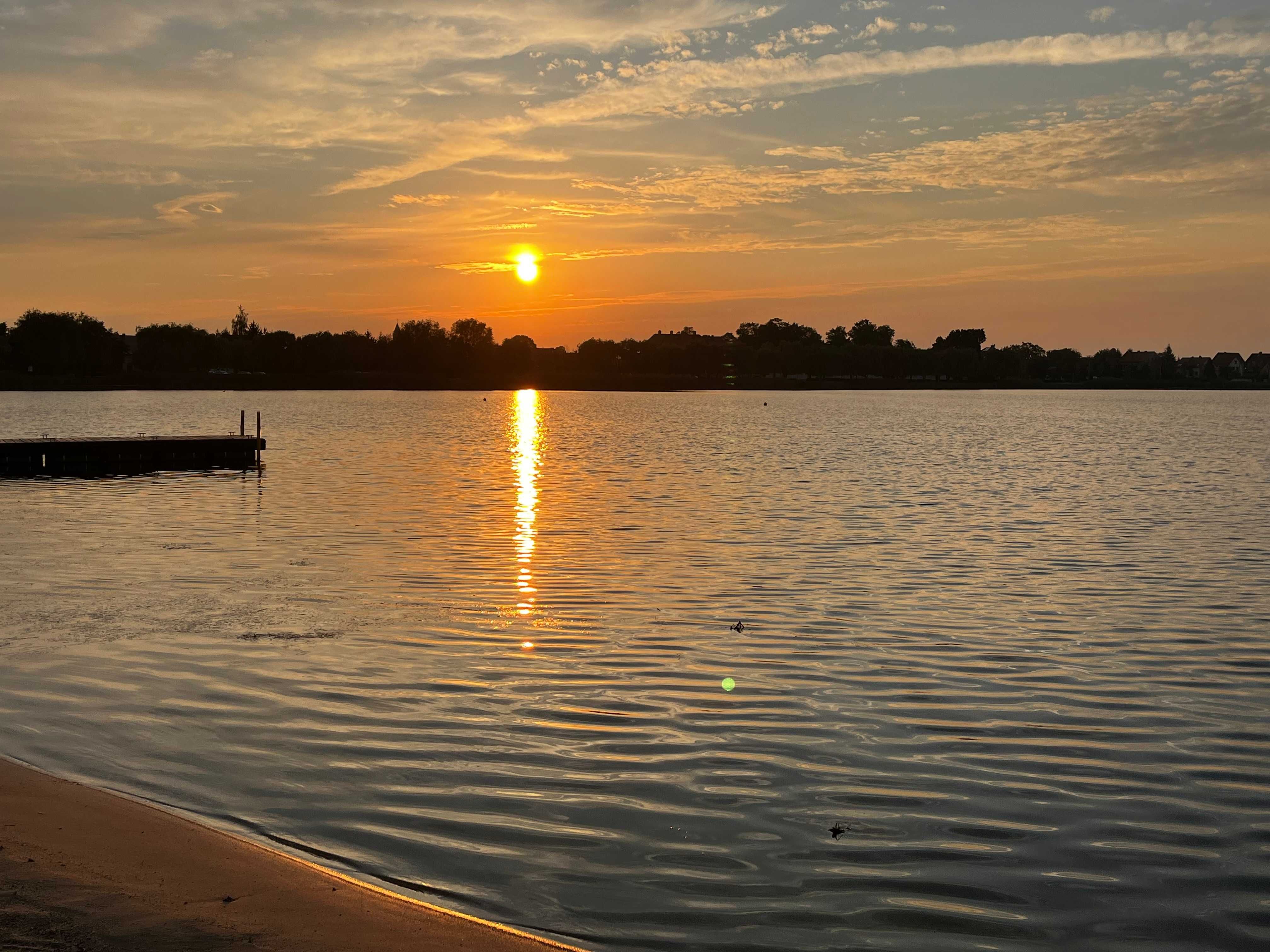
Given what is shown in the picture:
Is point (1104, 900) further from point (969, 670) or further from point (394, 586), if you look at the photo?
point (394, 586)

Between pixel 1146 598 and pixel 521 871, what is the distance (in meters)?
16.1

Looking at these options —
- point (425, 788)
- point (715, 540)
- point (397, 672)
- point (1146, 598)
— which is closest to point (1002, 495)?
point (715, 540)

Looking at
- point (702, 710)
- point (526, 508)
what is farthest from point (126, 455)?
point (702, 710)

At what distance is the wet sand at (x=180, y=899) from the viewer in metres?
7.37

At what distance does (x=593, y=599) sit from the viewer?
70.3 feet

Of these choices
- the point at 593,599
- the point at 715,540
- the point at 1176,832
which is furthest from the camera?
the point at 715,540

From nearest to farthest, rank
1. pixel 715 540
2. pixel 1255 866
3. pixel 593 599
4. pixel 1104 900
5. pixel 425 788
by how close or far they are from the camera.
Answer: pixel 1104 900, pixel 1255 866, pixel 425 788, pixel 593 599, pixel 715 540

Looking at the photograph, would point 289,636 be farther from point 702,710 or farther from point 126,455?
point 126,455

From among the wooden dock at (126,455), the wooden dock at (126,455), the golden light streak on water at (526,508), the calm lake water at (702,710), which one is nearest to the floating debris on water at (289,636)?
the calm lake water at (702,710)

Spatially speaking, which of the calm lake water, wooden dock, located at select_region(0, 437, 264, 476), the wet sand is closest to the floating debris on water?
the calm lake water

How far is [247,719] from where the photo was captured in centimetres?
1354

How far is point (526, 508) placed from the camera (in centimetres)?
3834

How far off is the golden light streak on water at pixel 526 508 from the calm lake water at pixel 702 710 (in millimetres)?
252

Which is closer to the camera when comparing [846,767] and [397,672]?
[846,767]
